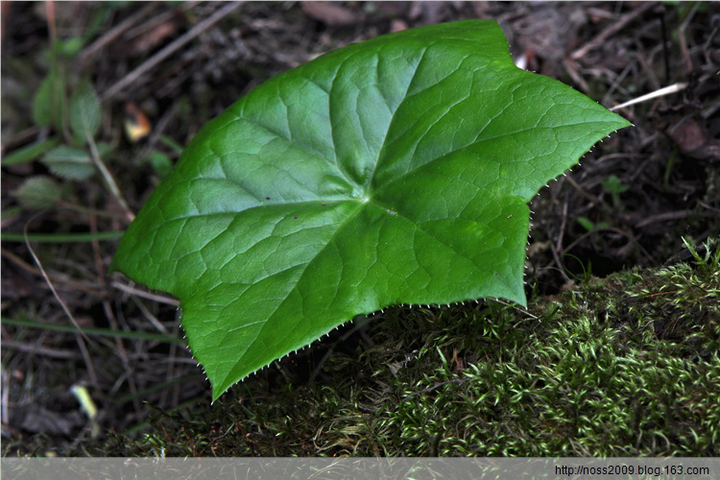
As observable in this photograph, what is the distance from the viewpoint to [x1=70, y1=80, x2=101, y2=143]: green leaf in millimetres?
3854

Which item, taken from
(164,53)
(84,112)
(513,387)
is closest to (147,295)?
(84,112)

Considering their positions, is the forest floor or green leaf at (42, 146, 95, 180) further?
green leaf at (42, 146, 95, 180)

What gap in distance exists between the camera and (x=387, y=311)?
2.17m

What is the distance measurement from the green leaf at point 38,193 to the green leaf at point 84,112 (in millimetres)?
365

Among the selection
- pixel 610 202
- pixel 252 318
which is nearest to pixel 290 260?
pixel 252 318

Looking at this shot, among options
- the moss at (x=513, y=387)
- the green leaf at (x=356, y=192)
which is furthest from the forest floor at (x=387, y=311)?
the green leaf at (x=356, y=192)

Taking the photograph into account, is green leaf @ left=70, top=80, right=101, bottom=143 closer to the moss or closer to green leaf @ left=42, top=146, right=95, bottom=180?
green leaf @ left=42, top=146, right=95, bottom=180

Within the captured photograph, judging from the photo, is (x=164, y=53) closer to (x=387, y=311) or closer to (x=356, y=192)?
(x=356, y=192)

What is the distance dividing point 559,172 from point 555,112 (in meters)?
0.23

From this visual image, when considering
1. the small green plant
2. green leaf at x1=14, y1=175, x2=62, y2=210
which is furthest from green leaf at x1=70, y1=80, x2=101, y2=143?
the small green plant

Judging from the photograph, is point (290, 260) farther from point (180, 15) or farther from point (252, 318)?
point (180, 15)

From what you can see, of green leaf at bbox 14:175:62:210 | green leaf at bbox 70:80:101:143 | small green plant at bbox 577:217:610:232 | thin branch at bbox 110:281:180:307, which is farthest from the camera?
green leaf at bbox 70:80:101:143

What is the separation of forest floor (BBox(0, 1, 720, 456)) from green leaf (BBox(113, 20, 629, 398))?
328mm

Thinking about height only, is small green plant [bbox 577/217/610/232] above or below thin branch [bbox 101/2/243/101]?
below
